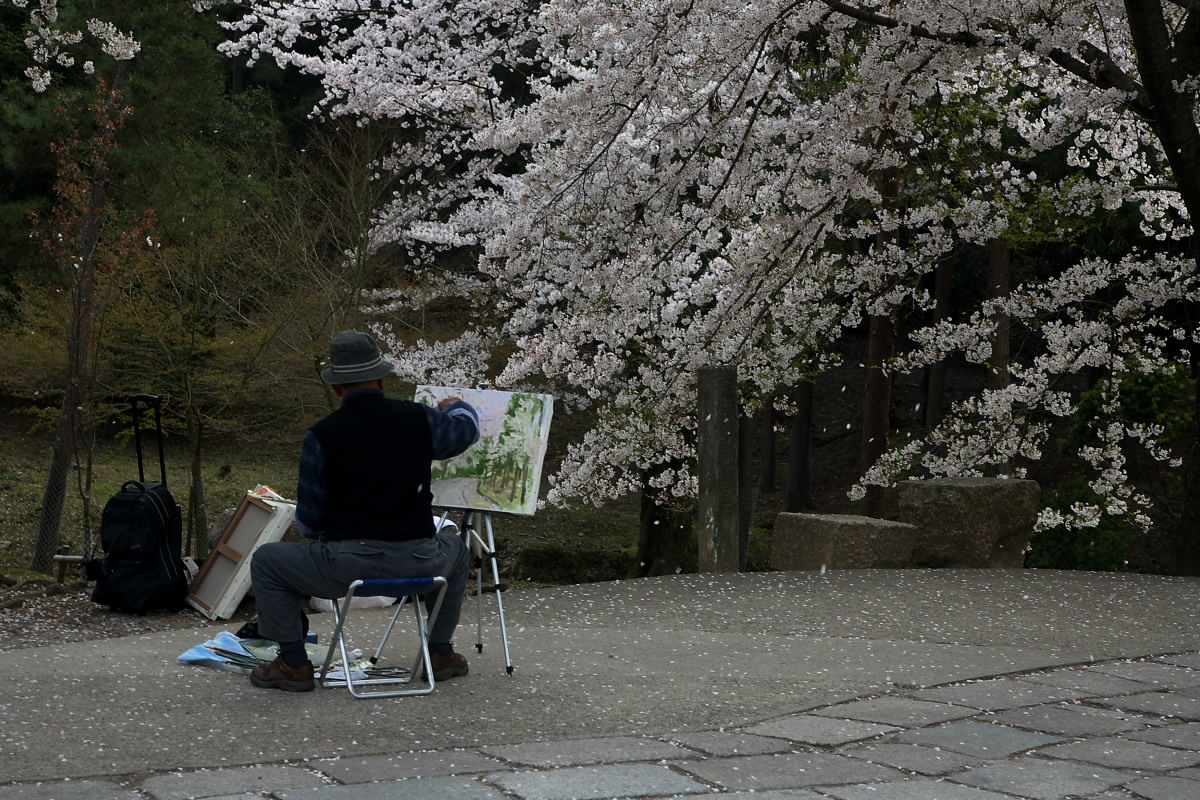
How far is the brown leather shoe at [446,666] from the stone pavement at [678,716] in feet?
0.55

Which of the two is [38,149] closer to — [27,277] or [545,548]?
[27,277]

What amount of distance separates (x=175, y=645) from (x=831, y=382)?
952 inches

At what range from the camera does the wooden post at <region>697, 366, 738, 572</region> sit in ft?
27.2

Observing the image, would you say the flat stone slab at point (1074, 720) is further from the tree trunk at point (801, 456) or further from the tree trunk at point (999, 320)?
the tree trunk at point (801, 456)

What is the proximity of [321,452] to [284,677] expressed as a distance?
36.0 inches

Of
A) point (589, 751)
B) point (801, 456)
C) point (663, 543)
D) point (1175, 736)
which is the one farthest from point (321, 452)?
point (801, 456)

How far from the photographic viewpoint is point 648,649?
607 centimetres

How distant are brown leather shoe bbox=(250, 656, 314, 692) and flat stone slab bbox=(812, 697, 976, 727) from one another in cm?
198

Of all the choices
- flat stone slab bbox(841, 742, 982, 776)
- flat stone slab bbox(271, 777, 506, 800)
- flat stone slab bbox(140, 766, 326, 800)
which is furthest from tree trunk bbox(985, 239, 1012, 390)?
flat stone slab bbox(140, 766, 326, 800)

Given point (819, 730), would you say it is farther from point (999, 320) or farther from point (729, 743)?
point (999, 320)

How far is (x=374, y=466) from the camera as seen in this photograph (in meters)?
4.96

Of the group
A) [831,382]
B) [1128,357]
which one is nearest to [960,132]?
[1128,357]

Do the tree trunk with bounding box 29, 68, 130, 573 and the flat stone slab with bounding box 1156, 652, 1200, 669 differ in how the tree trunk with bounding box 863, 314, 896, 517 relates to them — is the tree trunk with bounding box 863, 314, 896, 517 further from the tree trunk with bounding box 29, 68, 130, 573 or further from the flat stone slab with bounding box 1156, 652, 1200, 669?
Result: the tree trunk with bounding box 29, 68, 130, 573

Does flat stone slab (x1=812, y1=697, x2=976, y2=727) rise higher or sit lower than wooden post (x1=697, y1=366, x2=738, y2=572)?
lower
